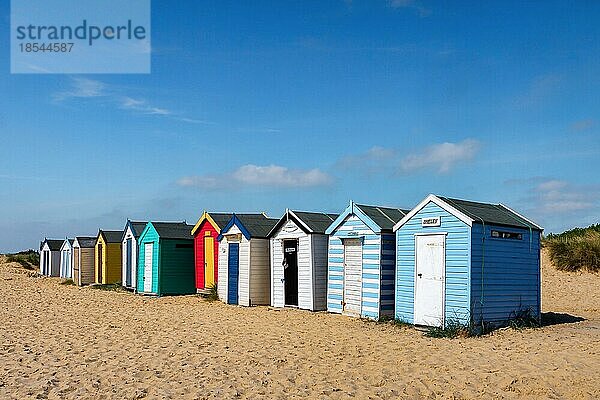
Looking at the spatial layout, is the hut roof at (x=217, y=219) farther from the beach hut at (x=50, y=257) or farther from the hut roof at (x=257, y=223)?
the beach hut at (x=50, y=257)

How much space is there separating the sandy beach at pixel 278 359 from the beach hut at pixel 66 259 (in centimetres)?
2081

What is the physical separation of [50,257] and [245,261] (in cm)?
2745

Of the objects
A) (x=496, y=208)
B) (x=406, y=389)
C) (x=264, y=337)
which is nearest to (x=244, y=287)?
(x=264, y=337)

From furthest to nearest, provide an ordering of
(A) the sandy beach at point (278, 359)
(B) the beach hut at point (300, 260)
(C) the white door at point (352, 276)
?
(B) the beach hut at point (300, 260), (C) the white door at point (352, 276), (A) the sandy beach at point (278, 359)

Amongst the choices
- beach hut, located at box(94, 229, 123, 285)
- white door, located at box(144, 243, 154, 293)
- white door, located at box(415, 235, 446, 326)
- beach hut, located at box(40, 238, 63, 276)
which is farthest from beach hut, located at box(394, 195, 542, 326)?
beach hut, located at box(40, 238, 63, 276)

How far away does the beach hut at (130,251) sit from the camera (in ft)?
94.4

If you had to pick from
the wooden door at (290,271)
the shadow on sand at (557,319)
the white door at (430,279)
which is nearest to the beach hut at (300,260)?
the wooden door at (290,271)

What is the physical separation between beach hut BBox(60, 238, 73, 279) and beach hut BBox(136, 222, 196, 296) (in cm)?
1341

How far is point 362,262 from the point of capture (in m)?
17.8

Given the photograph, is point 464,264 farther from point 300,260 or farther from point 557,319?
point 300,260

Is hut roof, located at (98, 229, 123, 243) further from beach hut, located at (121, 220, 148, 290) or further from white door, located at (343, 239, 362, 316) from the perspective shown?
white door, located at (343, 239, 362, 316)

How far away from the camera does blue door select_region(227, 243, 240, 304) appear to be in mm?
22328

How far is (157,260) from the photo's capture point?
26625 millimetres

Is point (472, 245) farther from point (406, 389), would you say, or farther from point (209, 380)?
point (209, 380)
